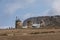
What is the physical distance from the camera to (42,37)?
15.9 ft

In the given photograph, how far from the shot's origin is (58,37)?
491 centimetres

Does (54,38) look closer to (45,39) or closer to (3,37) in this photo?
(45,39)

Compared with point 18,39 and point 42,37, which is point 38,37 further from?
point 18,39

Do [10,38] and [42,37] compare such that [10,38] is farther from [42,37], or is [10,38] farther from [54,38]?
[54,38]

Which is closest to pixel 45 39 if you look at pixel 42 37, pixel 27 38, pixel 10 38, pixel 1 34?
pixel 42 37

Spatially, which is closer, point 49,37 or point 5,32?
point 49,37

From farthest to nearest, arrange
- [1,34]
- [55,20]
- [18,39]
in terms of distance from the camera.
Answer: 1. [55,20]
2. [1,34]
3. [18,39]

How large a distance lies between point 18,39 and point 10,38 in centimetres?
25

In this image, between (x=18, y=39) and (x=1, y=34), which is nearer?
(x=18, y=39)

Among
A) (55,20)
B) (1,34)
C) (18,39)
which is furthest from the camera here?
(55,20)

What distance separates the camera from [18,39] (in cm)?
473

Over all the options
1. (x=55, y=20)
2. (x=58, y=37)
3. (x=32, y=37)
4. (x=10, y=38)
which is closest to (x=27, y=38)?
(x=32, y=37)

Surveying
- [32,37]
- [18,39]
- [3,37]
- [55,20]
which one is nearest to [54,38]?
[32,37]

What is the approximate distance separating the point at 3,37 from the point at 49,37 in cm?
117
